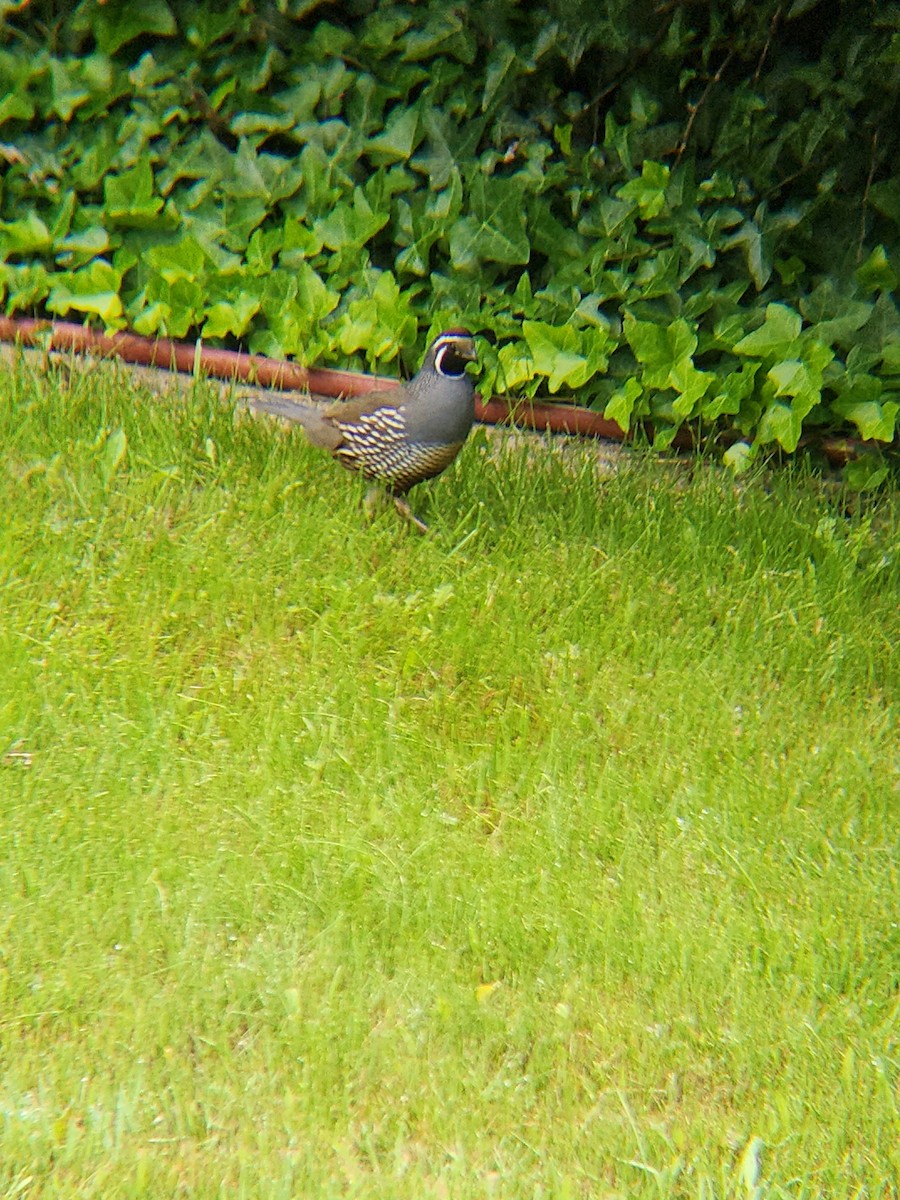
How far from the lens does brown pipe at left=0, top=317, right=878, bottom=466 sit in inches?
237

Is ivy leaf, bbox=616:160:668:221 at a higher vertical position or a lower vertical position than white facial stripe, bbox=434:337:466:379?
higher

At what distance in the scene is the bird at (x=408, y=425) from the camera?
4977 mm

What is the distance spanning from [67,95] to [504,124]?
1926 mm

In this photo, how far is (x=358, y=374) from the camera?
611 cm

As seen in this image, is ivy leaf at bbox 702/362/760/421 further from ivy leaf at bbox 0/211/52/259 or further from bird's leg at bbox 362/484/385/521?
ivy leaf at bbox 0/211/52/259

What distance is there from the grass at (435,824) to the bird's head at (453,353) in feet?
1.68

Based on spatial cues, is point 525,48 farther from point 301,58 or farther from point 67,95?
point 67,95

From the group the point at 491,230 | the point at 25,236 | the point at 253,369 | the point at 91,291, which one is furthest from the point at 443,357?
the point at 25,236

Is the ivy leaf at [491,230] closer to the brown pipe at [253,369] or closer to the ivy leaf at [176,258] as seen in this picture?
the brown pipe at [253,369]

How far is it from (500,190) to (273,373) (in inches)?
48.3

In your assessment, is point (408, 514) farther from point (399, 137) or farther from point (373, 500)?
point (399, 137)

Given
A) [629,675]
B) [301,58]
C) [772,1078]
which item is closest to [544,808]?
[629,675]

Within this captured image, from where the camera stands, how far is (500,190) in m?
5.88

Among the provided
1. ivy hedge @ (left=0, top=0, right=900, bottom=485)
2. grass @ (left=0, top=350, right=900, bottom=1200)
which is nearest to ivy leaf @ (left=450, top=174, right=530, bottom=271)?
ivy hedge @ (left=0, top=0, right=900, bottom=485)
